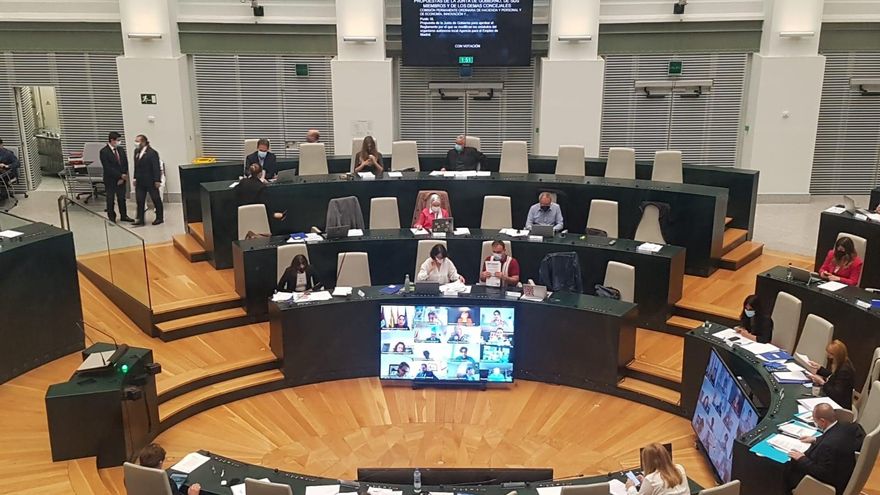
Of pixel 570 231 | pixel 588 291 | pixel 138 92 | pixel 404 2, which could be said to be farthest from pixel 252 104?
pixel 588 291

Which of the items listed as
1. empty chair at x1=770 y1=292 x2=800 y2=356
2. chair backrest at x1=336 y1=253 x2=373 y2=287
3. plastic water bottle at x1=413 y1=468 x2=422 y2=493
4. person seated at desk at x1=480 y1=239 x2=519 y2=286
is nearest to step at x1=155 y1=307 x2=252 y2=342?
chair backrest at x1=336 y1=253 x2=373 y2=287

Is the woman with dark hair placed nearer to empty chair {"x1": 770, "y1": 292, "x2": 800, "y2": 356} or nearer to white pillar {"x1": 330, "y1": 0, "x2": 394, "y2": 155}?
empty chair {"x1": 770, "y1": 292, "x2": 800, "y2": 356}

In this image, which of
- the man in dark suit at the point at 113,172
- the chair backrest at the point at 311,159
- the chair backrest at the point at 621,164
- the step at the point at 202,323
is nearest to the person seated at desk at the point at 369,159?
the chair backrest at the point at 311,159

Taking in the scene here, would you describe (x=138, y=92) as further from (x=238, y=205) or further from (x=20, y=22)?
(x=238, y=205)

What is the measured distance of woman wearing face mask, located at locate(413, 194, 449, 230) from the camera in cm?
1151

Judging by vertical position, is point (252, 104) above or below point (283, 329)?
above

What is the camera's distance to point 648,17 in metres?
15.5

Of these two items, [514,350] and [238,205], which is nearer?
[514,350]

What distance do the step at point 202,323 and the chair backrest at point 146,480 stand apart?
412 cm

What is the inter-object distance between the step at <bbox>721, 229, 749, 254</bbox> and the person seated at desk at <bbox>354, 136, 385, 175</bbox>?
5.10m

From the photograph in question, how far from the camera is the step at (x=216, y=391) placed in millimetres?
8680

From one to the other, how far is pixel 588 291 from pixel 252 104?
337 inches

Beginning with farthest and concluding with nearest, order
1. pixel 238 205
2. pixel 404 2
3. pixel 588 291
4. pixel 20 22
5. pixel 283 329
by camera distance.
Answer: pixel 20 22, pixel 404 2, pixel 238 205, pixel 588 291, pixel 283 329

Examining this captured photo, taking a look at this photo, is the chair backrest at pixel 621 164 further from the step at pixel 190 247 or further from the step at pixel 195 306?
the step at pixel 190 247
